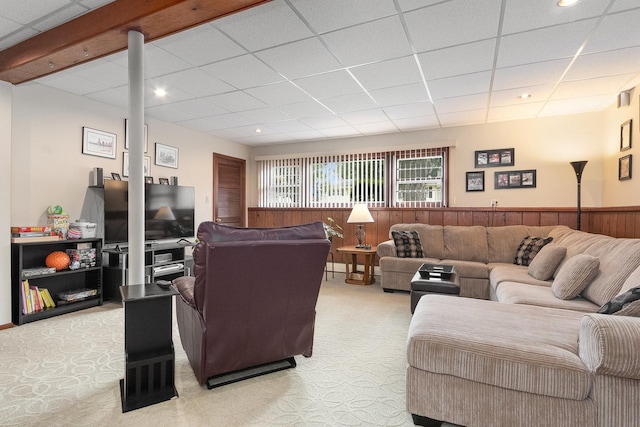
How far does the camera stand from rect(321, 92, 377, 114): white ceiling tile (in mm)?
3941

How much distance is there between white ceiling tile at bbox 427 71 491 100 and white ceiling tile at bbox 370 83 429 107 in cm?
12

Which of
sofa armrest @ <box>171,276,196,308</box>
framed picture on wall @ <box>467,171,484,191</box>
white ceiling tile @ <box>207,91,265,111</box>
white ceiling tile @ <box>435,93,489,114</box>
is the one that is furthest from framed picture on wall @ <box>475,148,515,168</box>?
sofa armrest @ <box>171,276,196,308</box>

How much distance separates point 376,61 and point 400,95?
3.23 feet

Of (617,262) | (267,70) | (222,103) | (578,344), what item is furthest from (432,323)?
(222,103)

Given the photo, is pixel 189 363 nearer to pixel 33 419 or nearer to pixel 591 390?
pixel 33 419

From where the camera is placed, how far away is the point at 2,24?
2.50m

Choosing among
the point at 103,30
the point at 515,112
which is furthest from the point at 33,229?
the point at 515,112

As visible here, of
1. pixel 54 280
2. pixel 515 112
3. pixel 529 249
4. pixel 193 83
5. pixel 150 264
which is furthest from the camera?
pixel 515 112

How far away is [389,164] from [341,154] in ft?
3.04

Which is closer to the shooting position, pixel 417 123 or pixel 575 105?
pixel 575 105

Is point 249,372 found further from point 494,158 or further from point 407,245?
point 494,158

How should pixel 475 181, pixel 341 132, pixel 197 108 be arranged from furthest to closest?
pixel 341 132 < pixel 475 181 < pixel 197 108

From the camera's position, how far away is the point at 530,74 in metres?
3.28

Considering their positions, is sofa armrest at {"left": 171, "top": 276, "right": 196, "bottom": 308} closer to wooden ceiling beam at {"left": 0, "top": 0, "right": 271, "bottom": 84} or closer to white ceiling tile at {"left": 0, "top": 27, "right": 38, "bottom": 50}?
wooden ceiling beam at {"left": 0, "top": 0, "right": 271, "bottom": 84}
